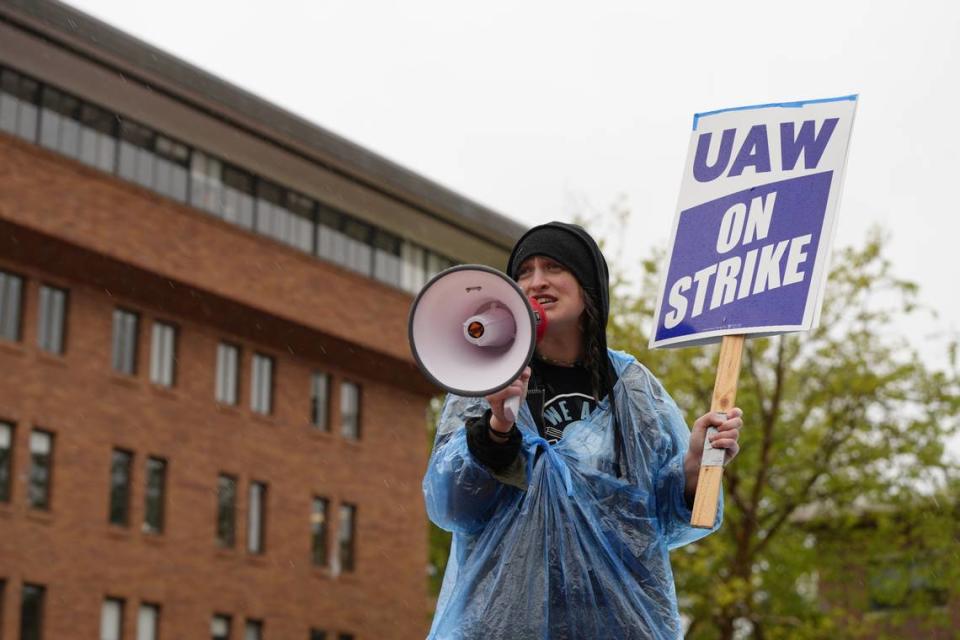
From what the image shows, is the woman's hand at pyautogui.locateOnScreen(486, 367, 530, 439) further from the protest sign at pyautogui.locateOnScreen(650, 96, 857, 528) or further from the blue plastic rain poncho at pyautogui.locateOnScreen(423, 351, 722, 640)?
the protest sign at pyautogui.locateOnScreen(650, 96, 857, 528)

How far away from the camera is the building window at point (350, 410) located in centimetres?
4378

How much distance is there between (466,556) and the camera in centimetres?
488

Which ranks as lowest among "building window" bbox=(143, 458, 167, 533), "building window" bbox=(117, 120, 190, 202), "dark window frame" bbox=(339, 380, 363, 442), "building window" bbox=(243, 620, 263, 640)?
"building window" bbox=(243, 620, 263, 640)

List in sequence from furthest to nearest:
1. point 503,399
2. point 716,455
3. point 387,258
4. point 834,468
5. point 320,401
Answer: point 387,258 < point 320,401 < point 834,468 < point 716,455 < point 503,399

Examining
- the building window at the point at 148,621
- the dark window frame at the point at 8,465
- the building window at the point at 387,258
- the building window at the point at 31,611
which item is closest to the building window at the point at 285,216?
the building window at the point at 387,258

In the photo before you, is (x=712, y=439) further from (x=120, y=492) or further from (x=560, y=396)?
(x=120, y=492)

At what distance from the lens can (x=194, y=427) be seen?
→ 38469 mm

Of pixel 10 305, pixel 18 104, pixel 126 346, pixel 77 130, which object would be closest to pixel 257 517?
pixel 126 346

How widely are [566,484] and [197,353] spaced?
35009 millimetres

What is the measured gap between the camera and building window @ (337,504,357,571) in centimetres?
4303

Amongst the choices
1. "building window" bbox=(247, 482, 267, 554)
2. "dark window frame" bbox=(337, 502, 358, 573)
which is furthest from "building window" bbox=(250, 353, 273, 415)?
"dark window frame" bbox=(337, 502, 358, 573)

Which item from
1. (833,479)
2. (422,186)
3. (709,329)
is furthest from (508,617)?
(422,186)

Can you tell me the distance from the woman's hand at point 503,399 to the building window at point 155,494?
33.4 meters

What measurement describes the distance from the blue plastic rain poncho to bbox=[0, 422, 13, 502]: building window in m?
30.0
